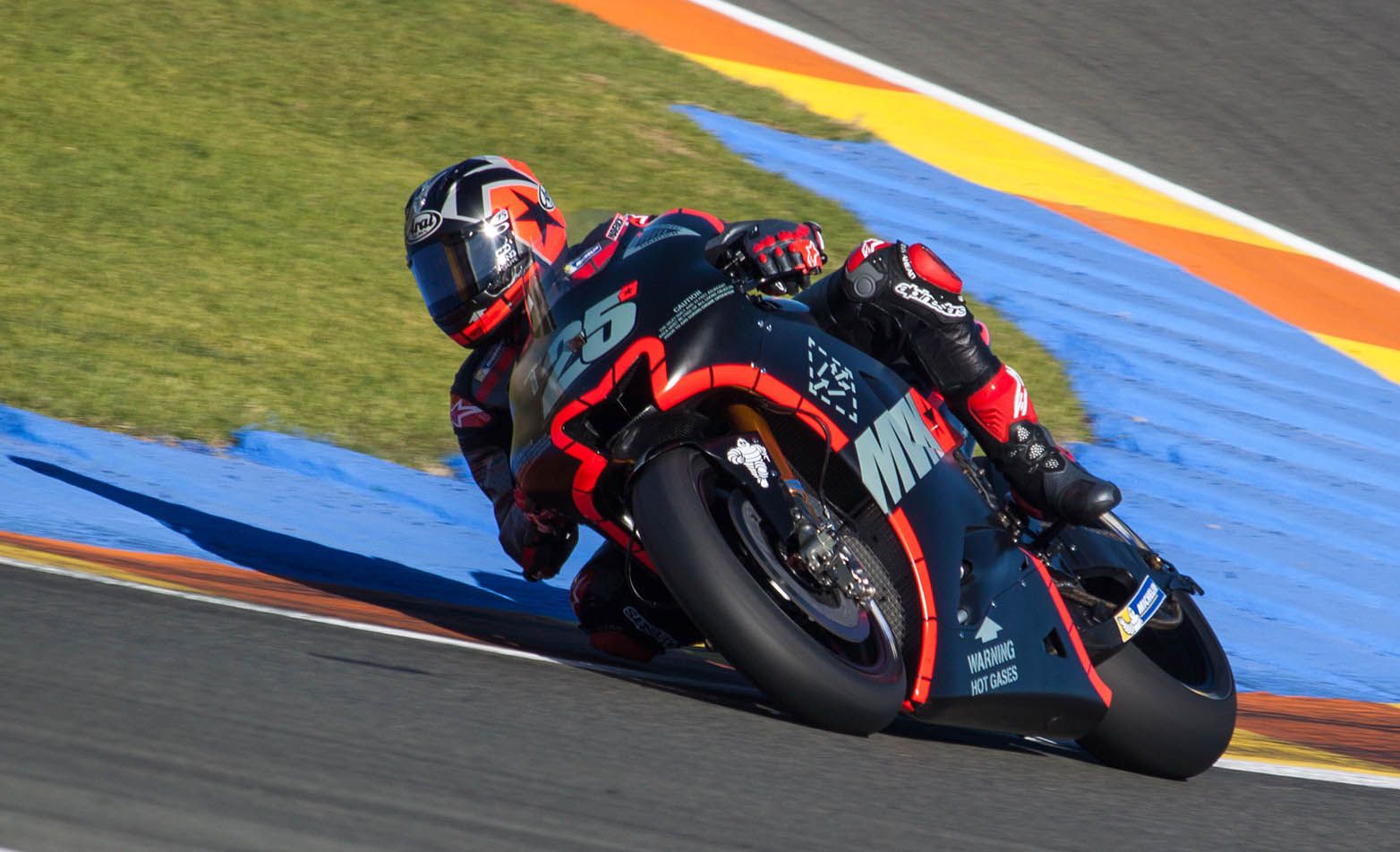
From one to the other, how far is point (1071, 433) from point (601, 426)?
446 cm

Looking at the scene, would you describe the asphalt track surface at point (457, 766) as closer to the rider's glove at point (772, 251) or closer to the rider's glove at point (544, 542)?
the rider's glove at point (544, 542)

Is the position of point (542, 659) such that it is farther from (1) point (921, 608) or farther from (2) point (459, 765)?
(2) point (459, 765)

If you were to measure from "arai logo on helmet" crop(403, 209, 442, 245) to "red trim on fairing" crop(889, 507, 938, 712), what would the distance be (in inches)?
58.9

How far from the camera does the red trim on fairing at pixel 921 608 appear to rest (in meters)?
3.61

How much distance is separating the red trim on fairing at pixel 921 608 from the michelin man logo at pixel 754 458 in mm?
388

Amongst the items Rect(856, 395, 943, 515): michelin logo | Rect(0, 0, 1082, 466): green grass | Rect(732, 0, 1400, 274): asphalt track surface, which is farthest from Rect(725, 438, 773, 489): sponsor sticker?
Rect(732, 0, 1400, 274): asphalt track surface

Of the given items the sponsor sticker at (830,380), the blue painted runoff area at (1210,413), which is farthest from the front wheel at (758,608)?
the blue painted runoff area at (1210,413)

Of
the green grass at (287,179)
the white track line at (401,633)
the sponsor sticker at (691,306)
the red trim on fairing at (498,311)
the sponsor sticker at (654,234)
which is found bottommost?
the green grass at (287,179)

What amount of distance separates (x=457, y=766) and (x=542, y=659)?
4.31 ft

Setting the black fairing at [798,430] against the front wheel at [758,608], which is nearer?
the front wheel at [758,608]

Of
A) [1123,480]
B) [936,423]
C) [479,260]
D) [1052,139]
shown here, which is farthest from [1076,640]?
[1052,139]

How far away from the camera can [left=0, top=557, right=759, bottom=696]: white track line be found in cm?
407

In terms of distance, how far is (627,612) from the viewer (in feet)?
14.3

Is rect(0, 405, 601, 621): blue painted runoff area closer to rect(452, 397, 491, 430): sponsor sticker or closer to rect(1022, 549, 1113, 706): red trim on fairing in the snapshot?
rect(452, 397, 491, 430): sponsor sticker
